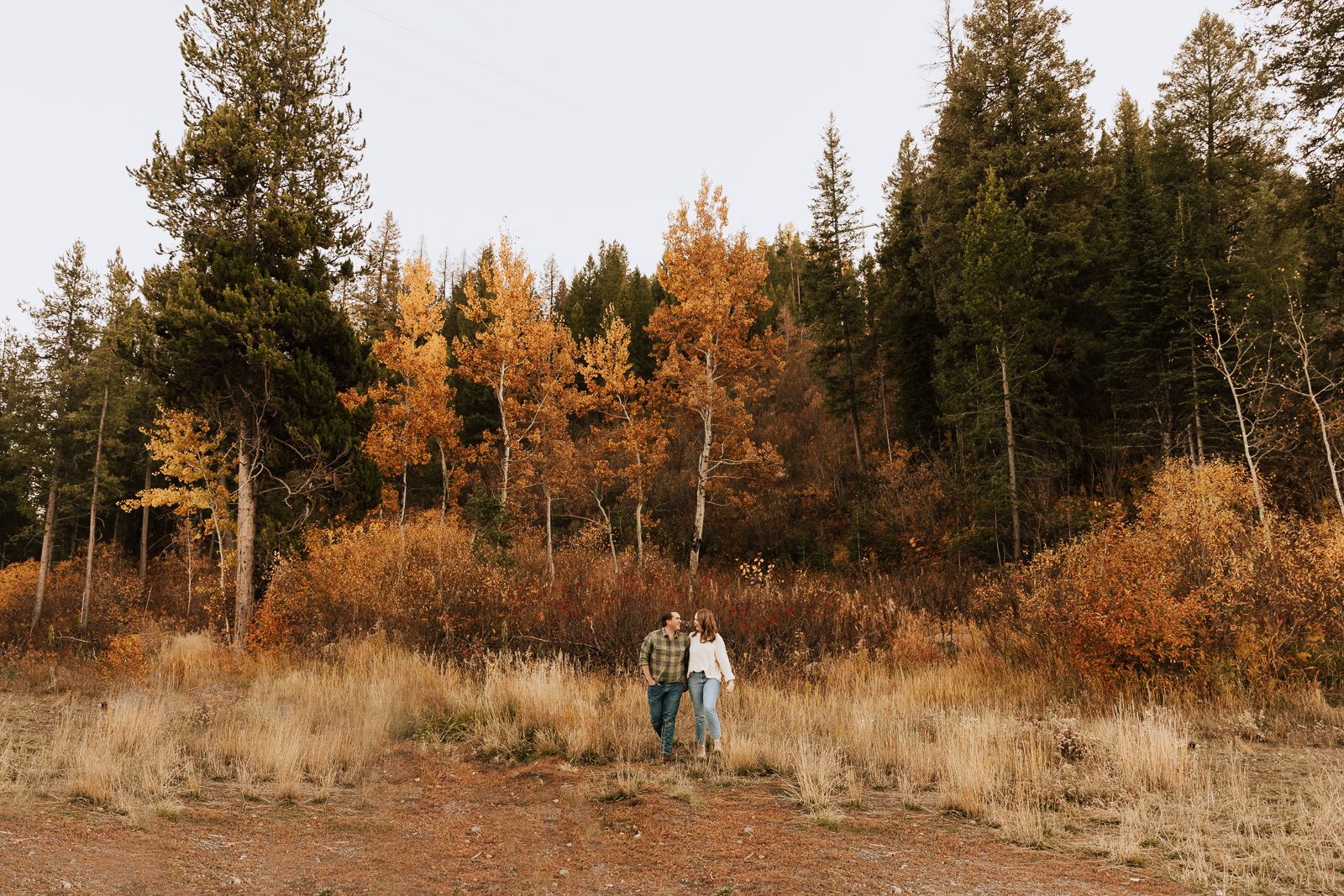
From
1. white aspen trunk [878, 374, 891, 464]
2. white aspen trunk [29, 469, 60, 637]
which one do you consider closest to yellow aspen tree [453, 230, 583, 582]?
white aspen trunk [878, 374, 891, 464]

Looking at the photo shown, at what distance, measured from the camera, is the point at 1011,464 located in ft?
69.7

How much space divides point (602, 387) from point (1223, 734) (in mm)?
23028

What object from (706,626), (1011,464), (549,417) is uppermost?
(549,417)

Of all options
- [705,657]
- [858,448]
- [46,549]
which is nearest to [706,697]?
[705,657]

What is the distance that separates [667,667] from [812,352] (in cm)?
2740

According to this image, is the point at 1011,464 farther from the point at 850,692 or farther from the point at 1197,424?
the point at 850,692

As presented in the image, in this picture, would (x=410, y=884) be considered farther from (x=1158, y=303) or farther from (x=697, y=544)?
(x=1158, y=303)

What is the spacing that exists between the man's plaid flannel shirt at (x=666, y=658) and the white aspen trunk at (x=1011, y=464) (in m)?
16.1

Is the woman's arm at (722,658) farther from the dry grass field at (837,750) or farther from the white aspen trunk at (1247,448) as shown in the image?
the white aspen trunk at (1247,448)

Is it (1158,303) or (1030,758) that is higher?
(1158,303)

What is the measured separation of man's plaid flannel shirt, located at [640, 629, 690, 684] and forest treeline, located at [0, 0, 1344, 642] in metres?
10.7

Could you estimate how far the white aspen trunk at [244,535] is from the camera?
15.7 metres

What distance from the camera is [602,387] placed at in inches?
1120

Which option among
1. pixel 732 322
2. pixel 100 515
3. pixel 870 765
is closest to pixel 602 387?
pixel 732 322
